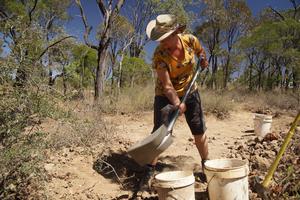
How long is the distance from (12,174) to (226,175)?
164 cm

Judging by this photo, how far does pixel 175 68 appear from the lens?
296 centimetres

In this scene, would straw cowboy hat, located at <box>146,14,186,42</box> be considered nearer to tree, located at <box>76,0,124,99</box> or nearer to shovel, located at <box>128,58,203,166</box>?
shovel, located at <box>128,58,203,166</box>

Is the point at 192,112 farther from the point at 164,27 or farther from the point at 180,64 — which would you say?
the point at 164,27

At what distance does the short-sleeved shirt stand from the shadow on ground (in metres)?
0.94

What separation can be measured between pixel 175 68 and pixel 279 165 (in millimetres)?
1287

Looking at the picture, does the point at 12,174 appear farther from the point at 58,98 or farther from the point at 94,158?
the point at 94,158

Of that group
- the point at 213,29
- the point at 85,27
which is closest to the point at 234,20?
the point at 213,29

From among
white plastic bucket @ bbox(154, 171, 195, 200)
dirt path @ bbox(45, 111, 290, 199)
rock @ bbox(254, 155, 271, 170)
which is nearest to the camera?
white plastic bucket @ bbox(154, 171, 195, 200)

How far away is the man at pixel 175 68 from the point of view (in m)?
2.85

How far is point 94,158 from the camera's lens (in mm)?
3660

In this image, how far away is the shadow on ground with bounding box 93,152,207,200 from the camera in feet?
10.9

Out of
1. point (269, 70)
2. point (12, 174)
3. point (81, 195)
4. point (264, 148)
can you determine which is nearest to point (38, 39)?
point (12, 174)

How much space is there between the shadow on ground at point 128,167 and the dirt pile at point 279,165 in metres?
0.58

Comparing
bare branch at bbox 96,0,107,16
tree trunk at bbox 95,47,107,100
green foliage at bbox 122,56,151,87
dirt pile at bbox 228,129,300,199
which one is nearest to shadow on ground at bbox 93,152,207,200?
dirt pile at bbox 228,129,300,199
